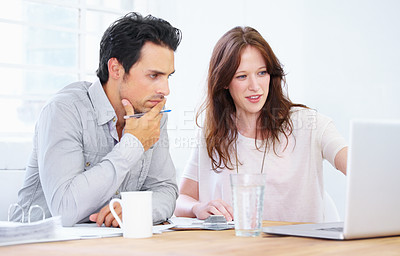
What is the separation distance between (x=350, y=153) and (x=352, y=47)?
2024mm

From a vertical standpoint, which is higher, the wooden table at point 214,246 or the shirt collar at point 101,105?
the shirt collar at point 101,105

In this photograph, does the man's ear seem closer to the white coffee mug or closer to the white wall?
the white wall

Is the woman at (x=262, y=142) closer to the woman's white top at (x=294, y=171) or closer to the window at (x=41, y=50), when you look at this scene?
the woman's white top at (x=294, y=171)

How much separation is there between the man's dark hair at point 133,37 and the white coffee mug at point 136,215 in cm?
86

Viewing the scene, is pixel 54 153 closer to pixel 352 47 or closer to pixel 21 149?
pixel 21 149

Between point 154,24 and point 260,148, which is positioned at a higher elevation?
point 154,24

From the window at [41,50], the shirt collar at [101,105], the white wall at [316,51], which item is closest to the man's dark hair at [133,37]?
the shirt collar at [101,105]

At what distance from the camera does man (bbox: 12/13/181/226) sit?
1463 millimetres

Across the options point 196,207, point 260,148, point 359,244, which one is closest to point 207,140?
point 260,148

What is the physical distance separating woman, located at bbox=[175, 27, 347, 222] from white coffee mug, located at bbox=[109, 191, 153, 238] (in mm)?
858

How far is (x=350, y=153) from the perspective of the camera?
908 millimetres

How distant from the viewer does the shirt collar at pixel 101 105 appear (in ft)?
5.58

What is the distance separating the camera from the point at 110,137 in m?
1.74

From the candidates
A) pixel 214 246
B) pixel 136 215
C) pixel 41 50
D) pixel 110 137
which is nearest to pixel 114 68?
pixel 110 137
